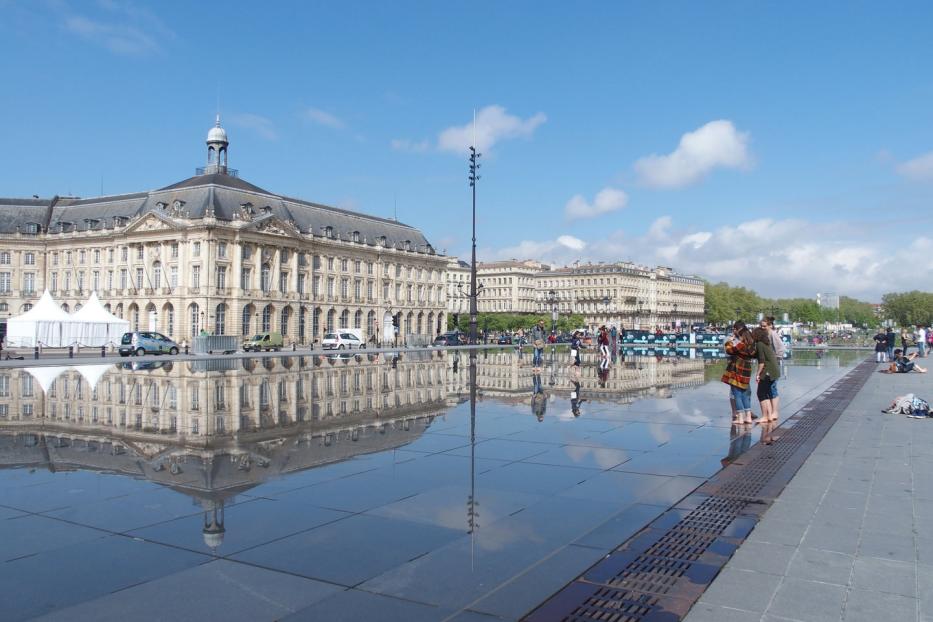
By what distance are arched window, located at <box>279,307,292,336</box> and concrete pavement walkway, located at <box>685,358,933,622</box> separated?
234 ft

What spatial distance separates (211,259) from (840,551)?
68.8 metres

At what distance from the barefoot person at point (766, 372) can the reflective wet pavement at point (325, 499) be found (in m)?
0.75

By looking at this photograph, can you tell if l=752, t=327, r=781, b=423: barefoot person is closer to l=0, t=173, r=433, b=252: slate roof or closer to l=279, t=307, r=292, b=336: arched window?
l=0, t=173, r=433, b=252: slate roof

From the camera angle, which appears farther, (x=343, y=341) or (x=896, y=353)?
(x=343, y=341)

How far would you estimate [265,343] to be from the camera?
5622cm

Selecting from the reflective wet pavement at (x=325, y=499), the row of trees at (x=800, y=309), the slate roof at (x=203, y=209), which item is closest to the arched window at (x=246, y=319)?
the slate roof at (x=203, y=209)

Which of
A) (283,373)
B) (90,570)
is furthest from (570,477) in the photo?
(283,373)

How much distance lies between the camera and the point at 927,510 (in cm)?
648

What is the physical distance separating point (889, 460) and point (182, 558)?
8189 mm

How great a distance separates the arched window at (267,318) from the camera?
7406 centimetres

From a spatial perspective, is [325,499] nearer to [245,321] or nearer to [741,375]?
[741,375]

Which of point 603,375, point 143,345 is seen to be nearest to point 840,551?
point 603,375

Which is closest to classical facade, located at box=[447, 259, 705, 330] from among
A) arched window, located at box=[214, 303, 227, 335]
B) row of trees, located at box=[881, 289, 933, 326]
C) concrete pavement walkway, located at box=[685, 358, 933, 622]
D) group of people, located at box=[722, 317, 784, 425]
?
row of trees, located at box=[881, 289, 933, 326]

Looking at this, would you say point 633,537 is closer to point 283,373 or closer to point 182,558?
point 182,558
